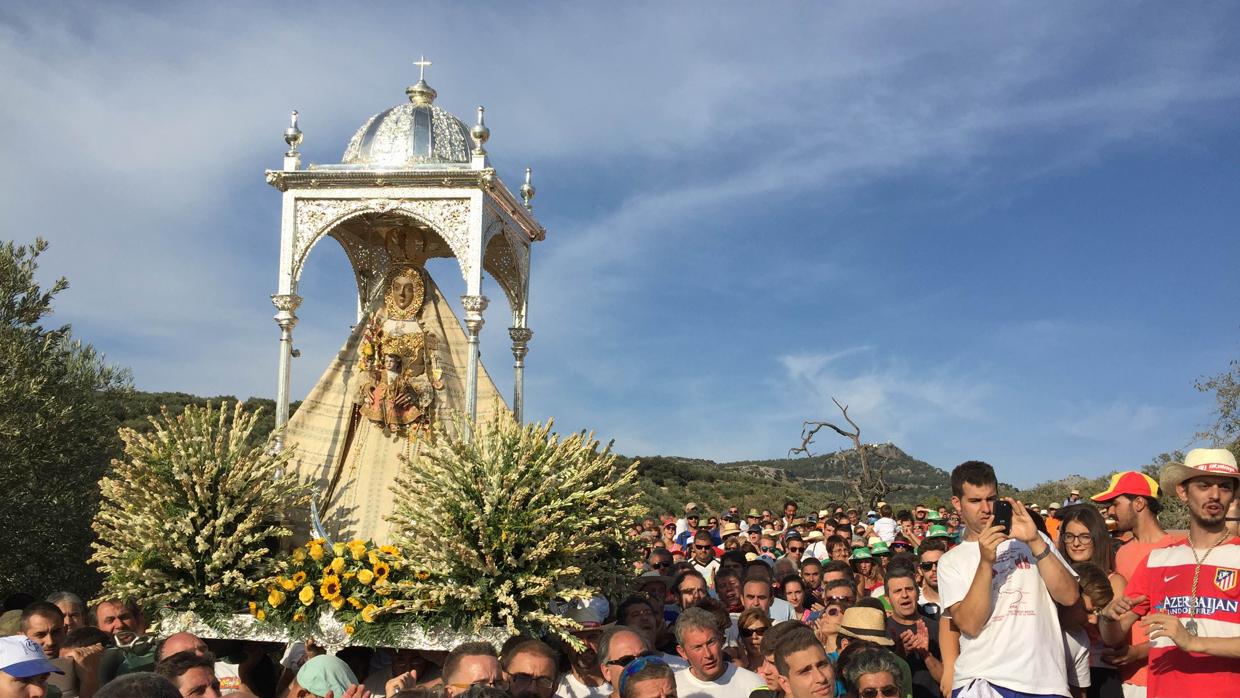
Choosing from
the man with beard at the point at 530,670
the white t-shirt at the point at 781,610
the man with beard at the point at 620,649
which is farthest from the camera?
the white t-shirt at the point at 781,610

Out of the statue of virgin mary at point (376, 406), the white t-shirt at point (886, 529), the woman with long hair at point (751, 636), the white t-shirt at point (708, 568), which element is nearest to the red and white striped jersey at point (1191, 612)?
the woman with long hair at point (751, 636)

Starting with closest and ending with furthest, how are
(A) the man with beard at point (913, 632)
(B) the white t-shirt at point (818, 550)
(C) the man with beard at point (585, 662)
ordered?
1. (A) the man with beard at point (913, 632)
2. (C) the man with beard at point (585, 662)
3. (B) the white t-shirt at point (818, 550)

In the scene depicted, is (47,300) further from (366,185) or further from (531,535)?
(531,535)

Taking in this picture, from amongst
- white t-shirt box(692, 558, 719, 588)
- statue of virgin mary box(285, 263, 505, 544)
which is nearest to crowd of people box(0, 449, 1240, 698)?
white t-shirt box(692, 558, 719, 588)

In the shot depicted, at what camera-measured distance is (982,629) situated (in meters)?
5.44

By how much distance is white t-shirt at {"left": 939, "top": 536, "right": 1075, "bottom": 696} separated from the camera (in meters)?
5.33

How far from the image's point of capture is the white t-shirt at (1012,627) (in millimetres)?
5332

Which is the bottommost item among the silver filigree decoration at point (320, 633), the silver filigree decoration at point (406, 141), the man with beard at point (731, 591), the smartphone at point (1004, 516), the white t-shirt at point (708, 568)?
the silver filigree decoration at point (320, 633)

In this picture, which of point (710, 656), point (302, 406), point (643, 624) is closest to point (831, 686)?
point (710, 656)

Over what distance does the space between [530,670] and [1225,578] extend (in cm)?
341

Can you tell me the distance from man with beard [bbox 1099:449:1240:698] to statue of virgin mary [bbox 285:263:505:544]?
774cm

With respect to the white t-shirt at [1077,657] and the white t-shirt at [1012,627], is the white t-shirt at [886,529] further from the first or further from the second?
the white t-shirt at [1012,627]

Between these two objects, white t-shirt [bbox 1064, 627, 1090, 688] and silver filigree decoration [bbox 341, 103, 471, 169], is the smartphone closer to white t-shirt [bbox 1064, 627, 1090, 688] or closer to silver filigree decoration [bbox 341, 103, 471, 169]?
white t-shirt [bbox 1064, 627, 1090, 688]

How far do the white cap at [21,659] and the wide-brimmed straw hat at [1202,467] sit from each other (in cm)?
527
